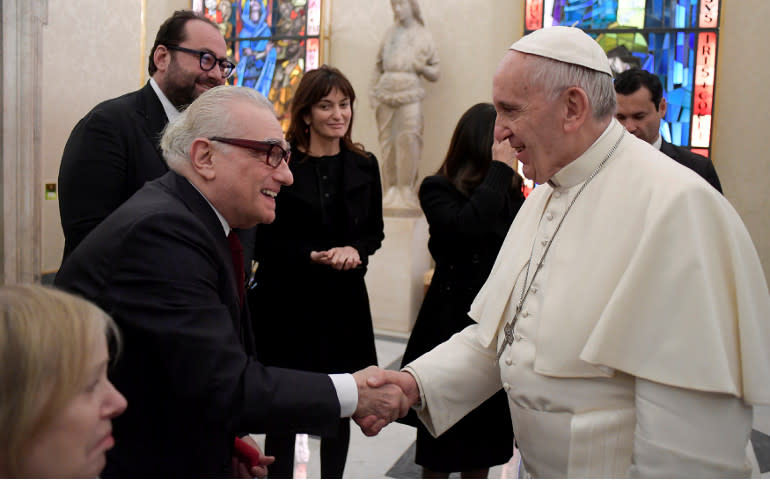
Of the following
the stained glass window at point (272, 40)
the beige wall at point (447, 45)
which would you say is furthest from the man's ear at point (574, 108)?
the stained glass window at point (272, 40)

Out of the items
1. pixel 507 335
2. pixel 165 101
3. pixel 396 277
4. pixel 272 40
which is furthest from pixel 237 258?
pixel 272 40

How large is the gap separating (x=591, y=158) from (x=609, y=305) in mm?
461

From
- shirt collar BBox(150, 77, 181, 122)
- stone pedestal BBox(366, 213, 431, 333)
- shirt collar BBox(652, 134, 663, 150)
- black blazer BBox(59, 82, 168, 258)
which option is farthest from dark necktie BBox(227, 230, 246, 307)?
stone pedestal BBox(366, 213, 431, 333)

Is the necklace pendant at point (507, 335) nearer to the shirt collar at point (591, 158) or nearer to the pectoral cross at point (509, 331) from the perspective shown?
the pectoral cross at point (509, 331)

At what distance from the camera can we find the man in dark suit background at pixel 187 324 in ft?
5.26

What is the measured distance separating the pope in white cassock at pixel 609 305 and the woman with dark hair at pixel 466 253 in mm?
914

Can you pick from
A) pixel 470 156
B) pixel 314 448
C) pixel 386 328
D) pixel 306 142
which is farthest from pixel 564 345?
pixel 386 328

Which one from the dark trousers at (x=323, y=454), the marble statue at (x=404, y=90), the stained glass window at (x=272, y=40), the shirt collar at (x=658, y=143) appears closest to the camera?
the dark trousers at (x=323, y=454)

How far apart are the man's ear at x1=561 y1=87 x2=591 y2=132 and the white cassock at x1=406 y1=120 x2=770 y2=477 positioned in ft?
0.30

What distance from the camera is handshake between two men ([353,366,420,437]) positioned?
199 centimetres

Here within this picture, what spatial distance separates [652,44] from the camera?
7.93m

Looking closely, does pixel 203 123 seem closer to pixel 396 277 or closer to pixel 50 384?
pixel 50 384

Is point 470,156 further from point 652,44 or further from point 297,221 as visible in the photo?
point 652,44

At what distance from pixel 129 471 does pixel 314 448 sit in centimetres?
258
